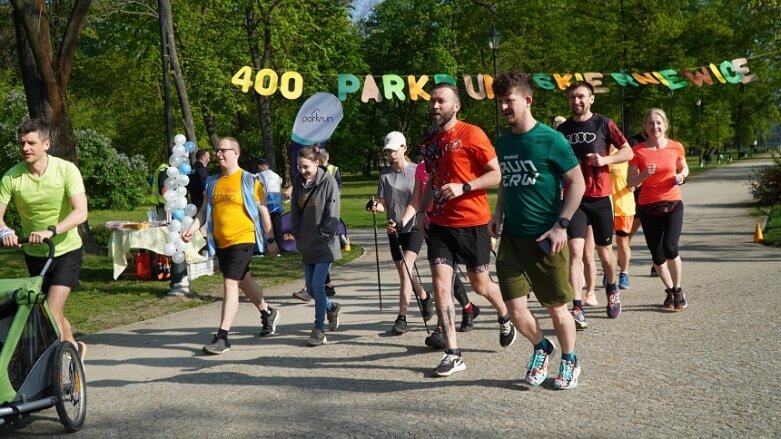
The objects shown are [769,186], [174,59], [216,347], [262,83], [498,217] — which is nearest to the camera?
[498,217]

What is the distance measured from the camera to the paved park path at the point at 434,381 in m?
4.66

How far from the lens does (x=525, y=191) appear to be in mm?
5309

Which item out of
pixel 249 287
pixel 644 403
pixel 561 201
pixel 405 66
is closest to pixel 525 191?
pixel 561 201

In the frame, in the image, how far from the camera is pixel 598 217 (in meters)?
7.63

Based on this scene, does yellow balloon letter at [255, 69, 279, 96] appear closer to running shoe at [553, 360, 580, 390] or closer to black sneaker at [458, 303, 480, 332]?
black sneaker at [458, 303, 480, 332]

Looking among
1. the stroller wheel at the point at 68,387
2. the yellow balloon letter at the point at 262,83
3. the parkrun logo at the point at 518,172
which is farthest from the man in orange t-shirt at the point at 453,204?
the yellow balloon letter at the point at 262,83

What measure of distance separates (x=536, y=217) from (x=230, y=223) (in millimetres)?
3005

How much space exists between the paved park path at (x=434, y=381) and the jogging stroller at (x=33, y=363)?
260mm

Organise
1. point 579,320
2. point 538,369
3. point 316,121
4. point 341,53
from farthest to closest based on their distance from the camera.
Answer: point 341,53, point 316,121, point 579,320, point 538,369

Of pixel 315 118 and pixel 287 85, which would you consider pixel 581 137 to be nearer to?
pixel 287 85

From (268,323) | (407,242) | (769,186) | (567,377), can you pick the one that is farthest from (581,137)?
(769,186)

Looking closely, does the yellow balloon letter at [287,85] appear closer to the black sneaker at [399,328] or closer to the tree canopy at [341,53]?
the black sneaker at [399,328]

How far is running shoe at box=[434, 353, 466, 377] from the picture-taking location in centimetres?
573

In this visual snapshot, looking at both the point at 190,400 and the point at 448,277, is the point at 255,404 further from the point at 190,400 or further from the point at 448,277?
the point at 448,277
